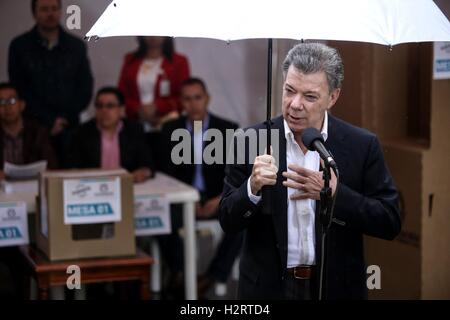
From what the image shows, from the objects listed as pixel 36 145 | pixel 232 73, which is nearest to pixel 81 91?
pixel 36 145

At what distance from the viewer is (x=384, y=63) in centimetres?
517

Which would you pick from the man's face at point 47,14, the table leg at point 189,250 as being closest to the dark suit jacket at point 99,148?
the table leg at point 189,250

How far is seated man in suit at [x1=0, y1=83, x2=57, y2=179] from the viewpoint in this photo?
535cm

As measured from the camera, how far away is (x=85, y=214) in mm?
4633

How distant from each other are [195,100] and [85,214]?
1.59 metres

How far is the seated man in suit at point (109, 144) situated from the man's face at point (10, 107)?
44 centimetres

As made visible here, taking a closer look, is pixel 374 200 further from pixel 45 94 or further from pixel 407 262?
pixel 45 94

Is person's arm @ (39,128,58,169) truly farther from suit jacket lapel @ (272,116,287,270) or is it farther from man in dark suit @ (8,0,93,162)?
suit jacket lapel @ (272,116,287,270)

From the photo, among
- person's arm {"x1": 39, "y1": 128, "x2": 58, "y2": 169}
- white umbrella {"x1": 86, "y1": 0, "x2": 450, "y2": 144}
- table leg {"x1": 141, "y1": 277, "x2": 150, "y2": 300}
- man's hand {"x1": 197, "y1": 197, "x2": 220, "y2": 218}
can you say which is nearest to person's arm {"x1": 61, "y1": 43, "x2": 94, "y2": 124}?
person's arm {"x1": 39, "y1": 128, "x2": 58, "y2": 169}

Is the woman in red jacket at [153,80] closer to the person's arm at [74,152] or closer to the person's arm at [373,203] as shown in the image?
the person's arm at [74,152]

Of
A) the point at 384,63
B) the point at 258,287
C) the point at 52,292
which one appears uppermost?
the point at 384,63

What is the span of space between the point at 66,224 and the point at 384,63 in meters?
1.93

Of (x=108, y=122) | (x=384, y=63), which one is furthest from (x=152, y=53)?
(x=384, y=63)

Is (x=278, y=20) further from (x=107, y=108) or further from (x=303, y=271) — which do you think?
(x=107, y=108)
